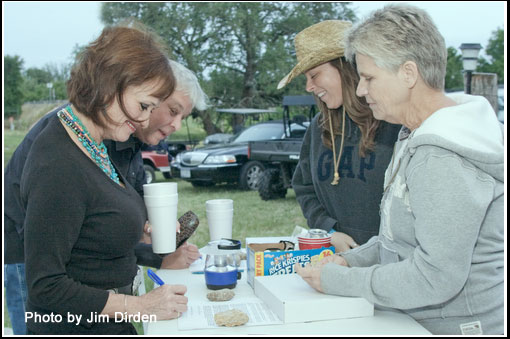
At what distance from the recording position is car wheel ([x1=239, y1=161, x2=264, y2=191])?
448 inches

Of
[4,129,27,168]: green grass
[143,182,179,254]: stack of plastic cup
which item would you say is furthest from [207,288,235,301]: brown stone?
[4,129,27,168]: green grass

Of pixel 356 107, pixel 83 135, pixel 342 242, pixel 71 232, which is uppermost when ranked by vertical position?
pixel 356 107

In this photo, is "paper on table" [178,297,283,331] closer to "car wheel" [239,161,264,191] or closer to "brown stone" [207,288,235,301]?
"brown stone" [207,288,235,301]

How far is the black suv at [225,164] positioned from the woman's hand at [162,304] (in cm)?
946

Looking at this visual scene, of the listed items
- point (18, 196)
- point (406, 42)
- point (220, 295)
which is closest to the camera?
point (406, 42)

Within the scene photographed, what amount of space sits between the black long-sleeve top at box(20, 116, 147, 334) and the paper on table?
23cm

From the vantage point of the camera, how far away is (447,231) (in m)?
1.34

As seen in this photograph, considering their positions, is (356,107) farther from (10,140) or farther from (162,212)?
(10,140)

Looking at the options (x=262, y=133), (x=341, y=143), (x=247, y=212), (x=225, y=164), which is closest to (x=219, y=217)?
(x=341, y=143)

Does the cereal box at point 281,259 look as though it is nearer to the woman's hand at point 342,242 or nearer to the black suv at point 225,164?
the woman's hand at point 342,242

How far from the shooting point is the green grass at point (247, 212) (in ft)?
24.6

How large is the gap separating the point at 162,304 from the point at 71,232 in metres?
0.40

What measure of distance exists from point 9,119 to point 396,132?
2231cm

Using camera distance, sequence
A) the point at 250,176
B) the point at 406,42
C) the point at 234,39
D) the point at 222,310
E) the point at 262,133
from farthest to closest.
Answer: the point at 234,39 → the point at 262,133 → the point at 250,176 → the point at 222,310 → the point at 406,42
